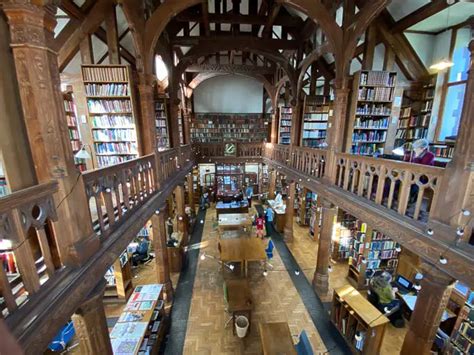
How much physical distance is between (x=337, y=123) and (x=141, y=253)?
644 centimetres

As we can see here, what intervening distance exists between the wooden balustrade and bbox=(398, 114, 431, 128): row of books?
3.03 metres

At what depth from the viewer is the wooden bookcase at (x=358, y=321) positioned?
3520 mm

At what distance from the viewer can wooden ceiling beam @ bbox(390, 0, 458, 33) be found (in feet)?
14.2

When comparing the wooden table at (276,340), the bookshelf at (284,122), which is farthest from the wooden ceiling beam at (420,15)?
the wooden table at (276,340)

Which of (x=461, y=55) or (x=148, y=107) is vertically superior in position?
(x=461, y=55)

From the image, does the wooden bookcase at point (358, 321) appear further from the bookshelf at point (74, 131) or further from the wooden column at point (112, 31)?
the wooden column at point (112, 31)

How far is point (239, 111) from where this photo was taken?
514 inches

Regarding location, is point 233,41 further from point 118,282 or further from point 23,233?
point 118,282

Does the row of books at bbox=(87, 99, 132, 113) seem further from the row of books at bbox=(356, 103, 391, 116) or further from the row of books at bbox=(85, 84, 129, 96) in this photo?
the row of books at bbox=(356, 103, 391, 116)

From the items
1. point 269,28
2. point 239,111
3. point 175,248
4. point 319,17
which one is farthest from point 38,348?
point 239,111

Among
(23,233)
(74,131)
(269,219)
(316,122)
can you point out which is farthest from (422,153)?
(74,131)

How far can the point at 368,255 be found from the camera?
553cm

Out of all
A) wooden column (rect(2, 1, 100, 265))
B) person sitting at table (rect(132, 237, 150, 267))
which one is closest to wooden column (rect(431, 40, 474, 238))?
wooden column (rect(2, 1, 100, 265))

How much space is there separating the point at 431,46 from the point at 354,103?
128 inches
